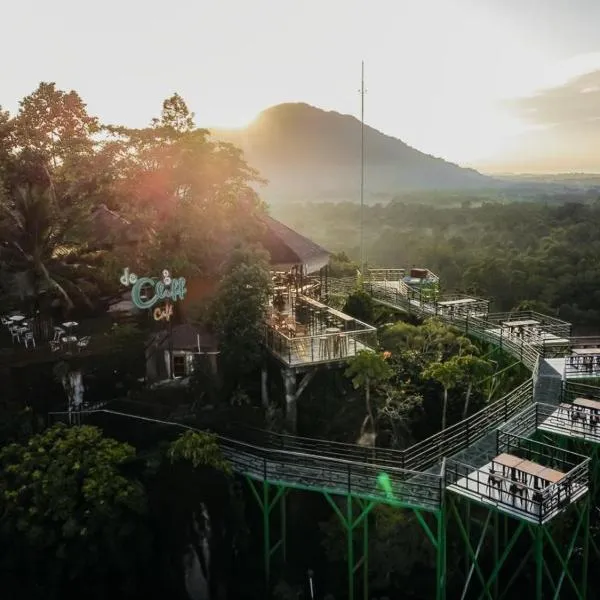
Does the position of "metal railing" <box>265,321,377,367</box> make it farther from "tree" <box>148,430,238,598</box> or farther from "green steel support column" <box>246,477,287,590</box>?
"tree" <box>148,430,238,598</box>

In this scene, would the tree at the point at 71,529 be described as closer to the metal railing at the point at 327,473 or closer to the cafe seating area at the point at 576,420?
the metal railing at the point at 327,473

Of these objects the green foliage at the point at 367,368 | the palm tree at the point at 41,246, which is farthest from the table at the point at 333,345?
the palm tree at the point at 41,246

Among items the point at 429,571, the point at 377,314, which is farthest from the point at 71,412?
the point at 377,314

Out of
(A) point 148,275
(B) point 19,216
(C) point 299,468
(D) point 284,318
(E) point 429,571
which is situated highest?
(B) point 19,216

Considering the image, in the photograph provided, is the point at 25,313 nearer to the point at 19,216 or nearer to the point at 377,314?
the point at 19,216

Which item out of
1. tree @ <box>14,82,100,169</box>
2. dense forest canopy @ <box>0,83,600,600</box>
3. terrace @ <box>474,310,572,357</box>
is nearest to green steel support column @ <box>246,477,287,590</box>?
dense forest canopy @ <box>0,83,600,600</box>

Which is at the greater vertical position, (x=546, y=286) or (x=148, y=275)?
(x=148, y=275)

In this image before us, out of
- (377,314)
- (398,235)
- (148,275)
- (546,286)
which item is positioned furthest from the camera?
(398,235)
